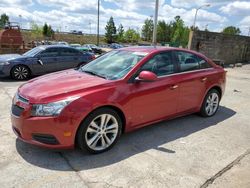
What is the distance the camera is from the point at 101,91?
3.57 m

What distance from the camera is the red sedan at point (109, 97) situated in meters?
3.31

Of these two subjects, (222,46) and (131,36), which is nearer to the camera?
(222,46)

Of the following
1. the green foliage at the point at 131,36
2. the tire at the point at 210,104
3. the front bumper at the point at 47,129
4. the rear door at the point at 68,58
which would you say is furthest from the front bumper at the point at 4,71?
the green foliage at the point at 131,36

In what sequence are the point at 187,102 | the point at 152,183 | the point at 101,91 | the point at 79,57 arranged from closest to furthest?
the point at 152,183 → the point at 101,91 → the point at 187,102 → the point at 79,57

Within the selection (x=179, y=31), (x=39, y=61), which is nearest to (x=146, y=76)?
(x=39, y=61)

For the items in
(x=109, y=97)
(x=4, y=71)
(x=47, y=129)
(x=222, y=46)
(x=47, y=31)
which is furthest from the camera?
(x=47, y=31)

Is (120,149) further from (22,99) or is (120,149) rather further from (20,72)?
(20,72)

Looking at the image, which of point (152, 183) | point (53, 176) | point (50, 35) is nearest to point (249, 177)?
point (152, 183)

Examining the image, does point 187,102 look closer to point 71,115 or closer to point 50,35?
point 71,115

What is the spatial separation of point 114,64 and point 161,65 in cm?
80

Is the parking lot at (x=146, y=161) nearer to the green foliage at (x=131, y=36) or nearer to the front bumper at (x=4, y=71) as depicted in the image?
the front bumper at (x=4, y=71)

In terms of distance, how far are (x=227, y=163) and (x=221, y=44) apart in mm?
14599

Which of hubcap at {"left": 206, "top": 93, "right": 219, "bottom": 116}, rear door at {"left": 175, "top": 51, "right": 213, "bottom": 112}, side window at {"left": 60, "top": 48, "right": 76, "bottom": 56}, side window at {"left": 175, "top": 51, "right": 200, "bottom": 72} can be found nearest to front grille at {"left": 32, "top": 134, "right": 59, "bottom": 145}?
rear door at {"left": 175, "top": 51, "right": 213, "bottom": 112}

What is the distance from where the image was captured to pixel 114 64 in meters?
4.38
